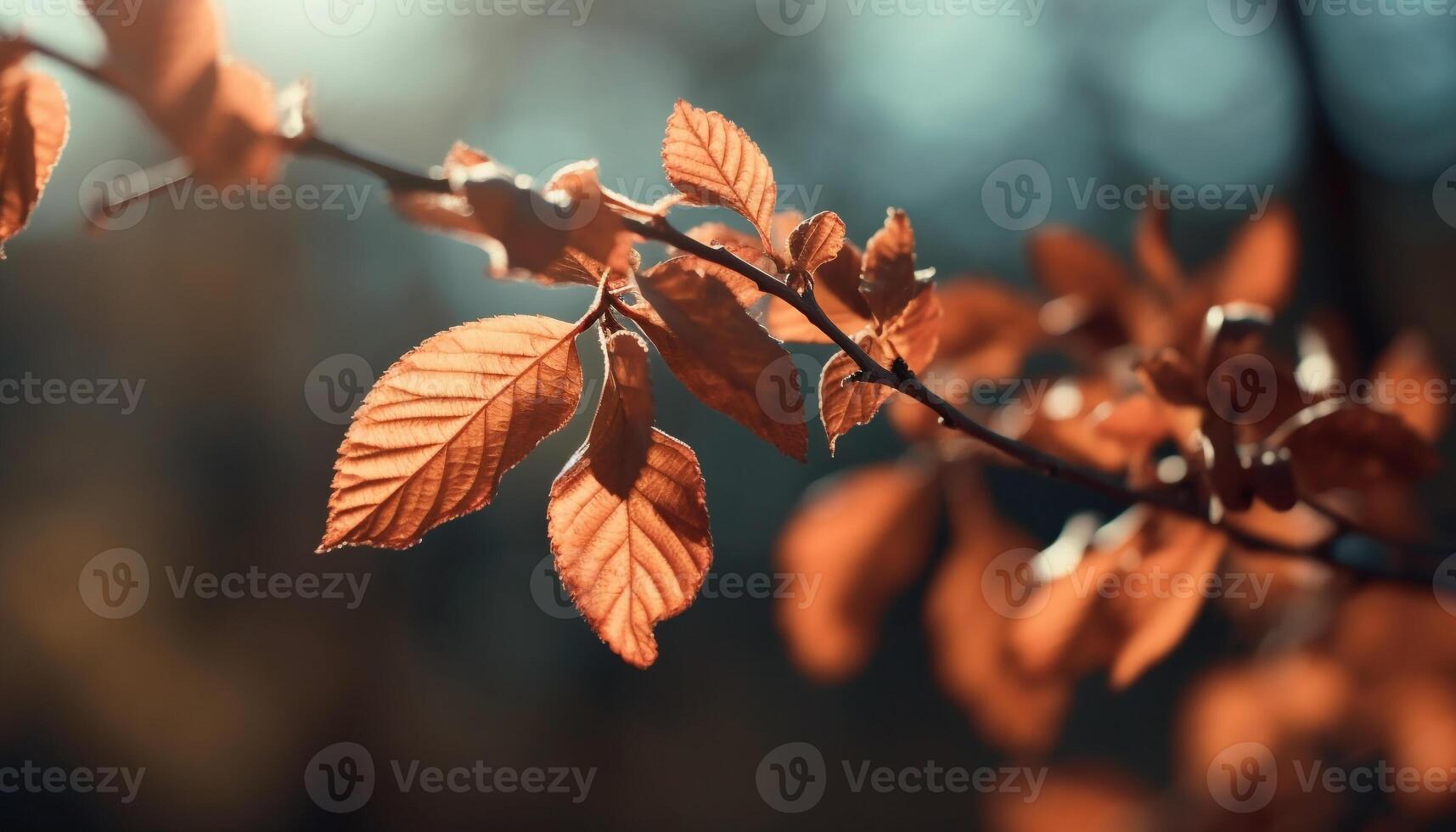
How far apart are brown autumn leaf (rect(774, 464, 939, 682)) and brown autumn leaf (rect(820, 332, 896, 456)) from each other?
17.5 inches

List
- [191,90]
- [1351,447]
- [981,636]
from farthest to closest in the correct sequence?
[981,636], [1351,447], [191,90]

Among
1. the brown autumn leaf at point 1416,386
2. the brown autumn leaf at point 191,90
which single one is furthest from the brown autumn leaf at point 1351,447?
the brown autumn leaf at point 191,90

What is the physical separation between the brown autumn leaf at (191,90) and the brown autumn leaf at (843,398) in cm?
22

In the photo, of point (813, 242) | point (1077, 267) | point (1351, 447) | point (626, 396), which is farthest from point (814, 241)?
point (1077, 267)

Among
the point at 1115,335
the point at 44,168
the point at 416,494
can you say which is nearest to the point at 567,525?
the point at 416,494

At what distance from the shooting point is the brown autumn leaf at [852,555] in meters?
0.81

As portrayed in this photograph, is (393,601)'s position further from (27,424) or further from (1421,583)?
(1421,583)

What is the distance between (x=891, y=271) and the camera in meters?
0.40

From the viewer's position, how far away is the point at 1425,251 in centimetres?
173

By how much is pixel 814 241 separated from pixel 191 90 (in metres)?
0.23

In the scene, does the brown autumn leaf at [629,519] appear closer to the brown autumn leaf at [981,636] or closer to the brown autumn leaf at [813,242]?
the brown autumn leaf at [813,242]

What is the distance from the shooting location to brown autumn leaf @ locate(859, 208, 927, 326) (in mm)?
400

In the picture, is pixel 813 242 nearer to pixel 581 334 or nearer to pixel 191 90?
pixel 581 334

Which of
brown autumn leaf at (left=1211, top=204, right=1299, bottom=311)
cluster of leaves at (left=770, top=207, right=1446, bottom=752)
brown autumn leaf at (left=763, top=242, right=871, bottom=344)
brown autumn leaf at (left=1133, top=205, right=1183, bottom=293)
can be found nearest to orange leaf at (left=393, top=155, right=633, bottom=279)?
brown autumn leaf at (left=763, top=242, right=871, bottom=344)
